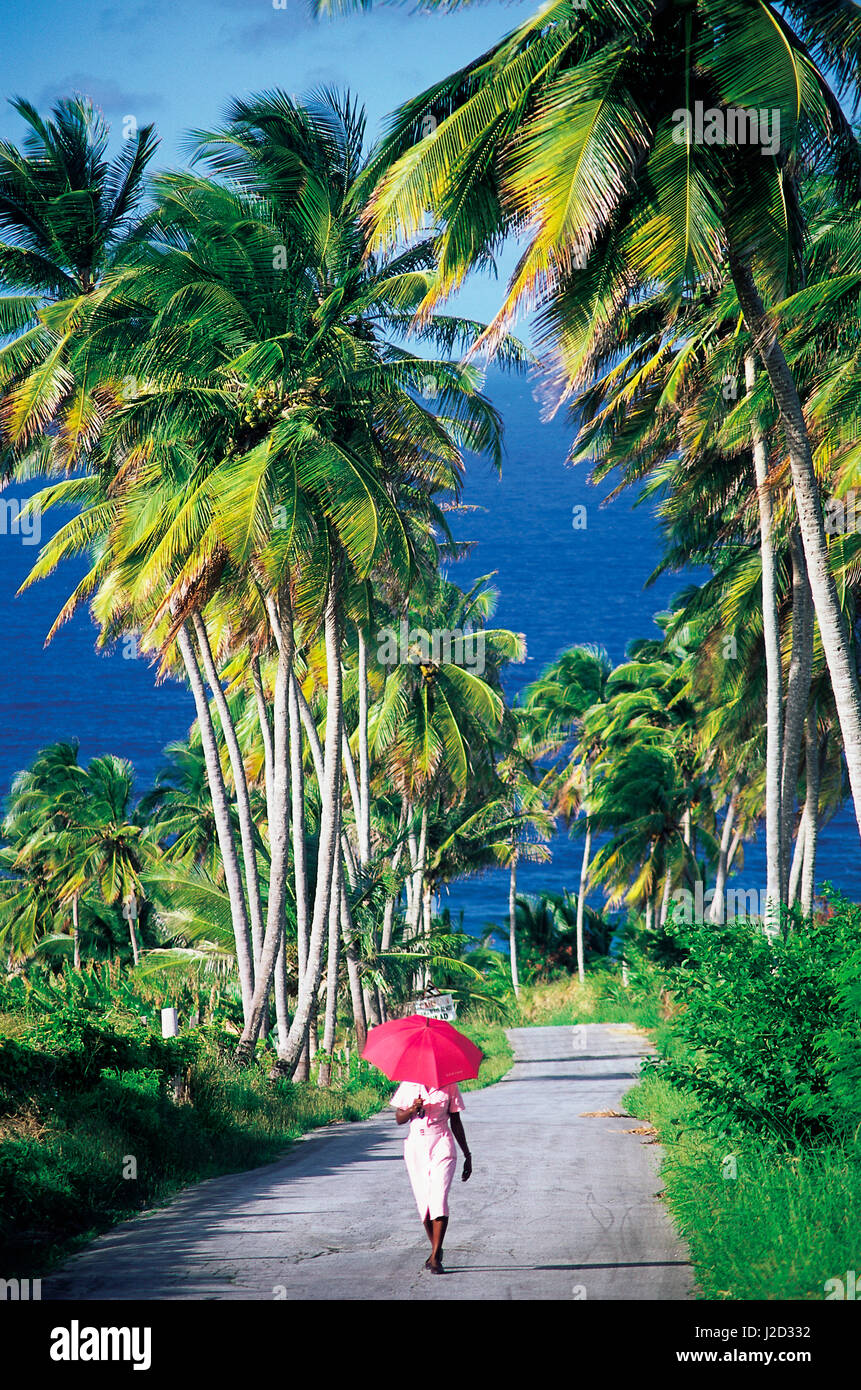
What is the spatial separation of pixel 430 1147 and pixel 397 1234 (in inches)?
61.3

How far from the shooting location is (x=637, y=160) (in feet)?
31.8

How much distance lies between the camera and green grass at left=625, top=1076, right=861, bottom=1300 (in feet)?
20.7

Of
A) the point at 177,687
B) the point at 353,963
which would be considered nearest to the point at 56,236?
the point at 353,963

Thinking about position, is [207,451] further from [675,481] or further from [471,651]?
[471,651]

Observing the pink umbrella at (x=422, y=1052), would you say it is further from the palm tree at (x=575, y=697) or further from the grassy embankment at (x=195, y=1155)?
the palm tree at (x=575, y=697)

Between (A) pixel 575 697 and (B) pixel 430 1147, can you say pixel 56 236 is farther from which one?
(A) pixel 575 697

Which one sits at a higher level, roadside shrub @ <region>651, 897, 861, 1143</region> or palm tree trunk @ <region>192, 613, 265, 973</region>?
palm tree trunk @ <region>192, 613, 265, 973</region>

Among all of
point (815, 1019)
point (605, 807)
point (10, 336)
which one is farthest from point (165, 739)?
point (815, 1019)

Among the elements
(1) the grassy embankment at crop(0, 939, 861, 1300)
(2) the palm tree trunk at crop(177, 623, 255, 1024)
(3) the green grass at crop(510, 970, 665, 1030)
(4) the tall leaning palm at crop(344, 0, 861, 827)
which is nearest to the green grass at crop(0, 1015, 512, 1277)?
(1) the grassy embankment at crop(0, 939, 861, 1300)

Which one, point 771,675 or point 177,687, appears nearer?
point 771,675

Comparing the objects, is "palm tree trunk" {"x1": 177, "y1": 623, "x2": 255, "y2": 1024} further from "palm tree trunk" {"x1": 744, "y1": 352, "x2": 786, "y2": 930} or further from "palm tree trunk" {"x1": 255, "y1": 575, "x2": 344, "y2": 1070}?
"palm tree trunk" {"x1": 744, "y1": 352, "x2": 786, "y2": 930}

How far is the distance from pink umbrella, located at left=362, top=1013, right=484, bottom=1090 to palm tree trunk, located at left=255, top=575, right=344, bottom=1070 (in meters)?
10.4

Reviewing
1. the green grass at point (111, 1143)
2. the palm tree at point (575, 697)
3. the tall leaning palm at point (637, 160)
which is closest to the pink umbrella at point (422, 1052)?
the green grass at point (111, 1143)

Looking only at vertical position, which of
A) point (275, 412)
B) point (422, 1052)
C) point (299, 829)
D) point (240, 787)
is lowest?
point (422, 1052)
